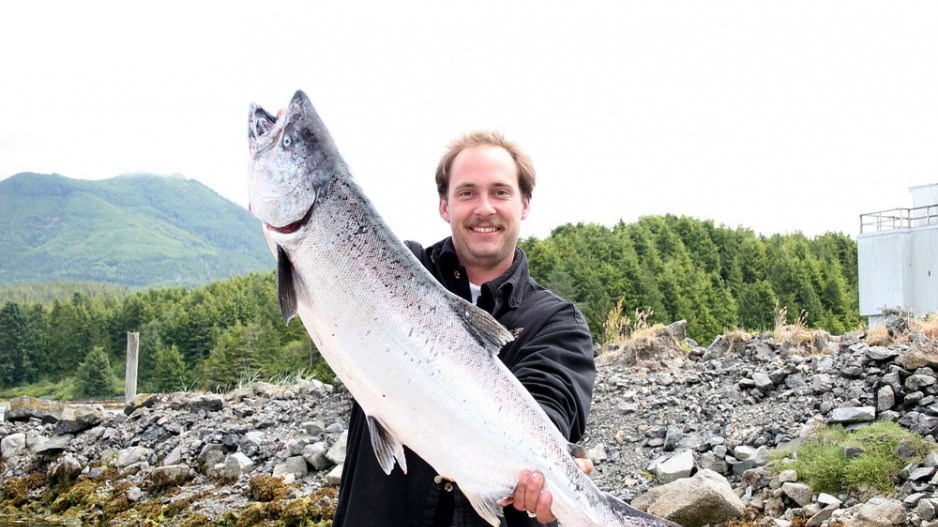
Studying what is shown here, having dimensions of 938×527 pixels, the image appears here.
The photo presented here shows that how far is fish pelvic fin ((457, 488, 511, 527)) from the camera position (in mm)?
2537

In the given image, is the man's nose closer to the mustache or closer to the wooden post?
the mustache

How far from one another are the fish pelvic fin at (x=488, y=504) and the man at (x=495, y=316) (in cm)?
7

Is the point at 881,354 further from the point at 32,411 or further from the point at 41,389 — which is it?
the point at 41,389

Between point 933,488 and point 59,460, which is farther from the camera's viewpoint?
point 59,460

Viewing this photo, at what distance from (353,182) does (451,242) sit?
668 mm

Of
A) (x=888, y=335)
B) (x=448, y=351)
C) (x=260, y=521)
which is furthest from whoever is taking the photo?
(x=888, y=335)

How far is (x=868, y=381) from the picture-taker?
9.73 m

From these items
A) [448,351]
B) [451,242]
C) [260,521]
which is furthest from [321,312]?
[260,521]

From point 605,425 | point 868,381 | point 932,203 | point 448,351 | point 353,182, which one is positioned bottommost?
point 605,425

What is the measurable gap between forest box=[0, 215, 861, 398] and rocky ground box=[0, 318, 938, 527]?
89.2ft

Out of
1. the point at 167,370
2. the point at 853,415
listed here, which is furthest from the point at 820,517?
the point at 167,370

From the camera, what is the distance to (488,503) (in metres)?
2.55

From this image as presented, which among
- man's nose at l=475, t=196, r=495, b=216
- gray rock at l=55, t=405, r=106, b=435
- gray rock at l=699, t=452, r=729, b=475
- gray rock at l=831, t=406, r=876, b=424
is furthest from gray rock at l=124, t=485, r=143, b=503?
man's nose at l=475, t=196, r=495, b=216

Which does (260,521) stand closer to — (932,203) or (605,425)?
(605,425)
